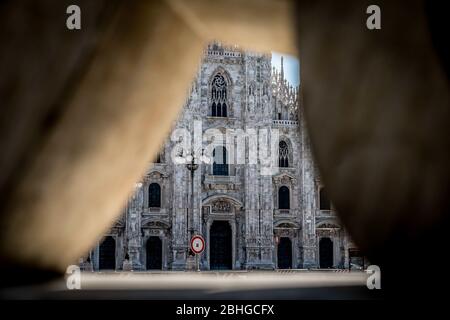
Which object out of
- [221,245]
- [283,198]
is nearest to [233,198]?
[221,245]

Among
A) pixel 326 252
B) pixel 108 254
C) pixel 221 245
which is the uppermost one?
pixel 221 245

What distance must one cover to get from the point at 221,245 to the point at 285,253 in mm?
2936

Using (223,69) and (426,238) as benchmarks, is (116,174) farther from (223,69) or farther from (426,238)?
(223,69)

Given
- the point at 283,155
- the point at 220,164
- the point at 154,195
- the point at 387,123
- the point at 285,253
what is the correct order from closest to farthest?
the point at 387,123 < the point at 154,195 < the point at 220,164 < the point at 285,253 < the point at 283,155

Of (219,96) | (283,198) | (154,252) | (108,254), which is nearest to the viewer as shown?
(108,254)

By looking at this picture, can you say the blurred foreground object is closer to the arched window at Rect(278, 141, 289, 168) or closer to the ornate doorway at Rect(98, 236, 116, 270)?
the ornate doorway at Rect(98, 236, 116, 270)

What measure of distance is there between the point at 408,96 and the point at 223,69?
26059mm

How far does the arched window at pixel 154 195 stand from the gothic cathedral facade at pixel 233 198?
0.04 metres

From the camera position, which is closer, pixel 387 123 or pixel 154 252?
pixel 387 123

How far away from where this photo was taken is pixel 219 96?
30.8m

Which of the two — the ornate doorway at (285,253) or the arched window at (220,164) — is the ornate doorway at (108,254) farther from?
the ornate doorway at (285,253)

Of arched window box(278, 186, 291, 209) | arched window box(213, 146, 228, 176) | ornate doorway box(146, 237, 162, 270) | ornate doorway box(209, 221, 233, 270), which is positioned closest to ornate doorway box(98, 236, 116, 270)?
ornate doorway box(146, 237, 162, 270)

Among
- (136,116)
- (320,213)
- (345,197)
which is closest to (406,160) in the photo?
(345,197)

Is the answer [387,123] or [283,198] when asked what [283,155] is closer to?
[283,198]
